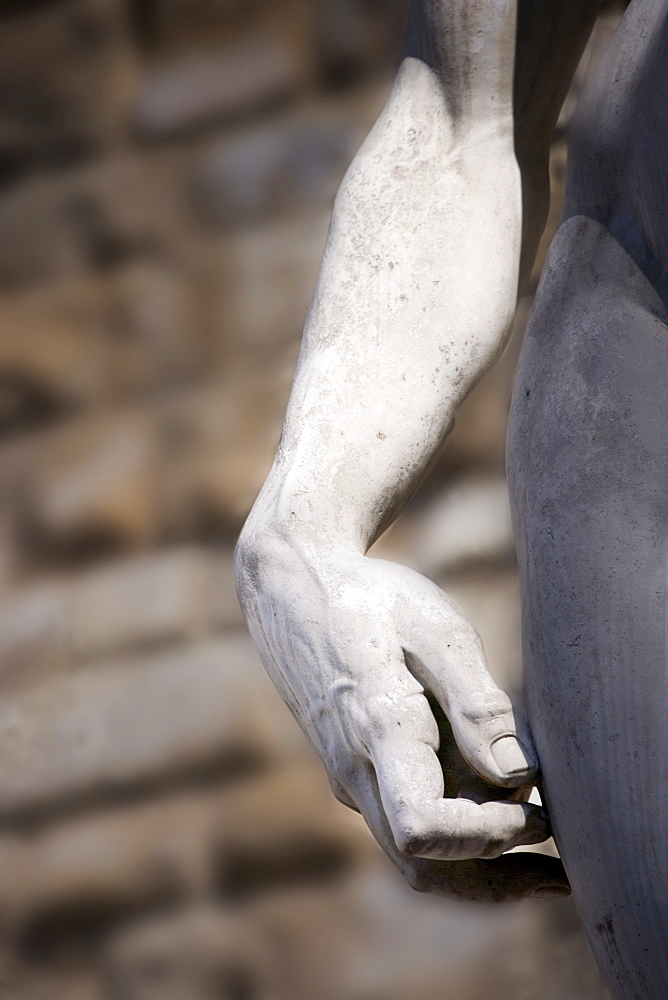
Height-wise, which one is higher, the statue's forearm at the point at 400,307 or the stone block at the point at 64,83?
the stone block at the point at 64,83

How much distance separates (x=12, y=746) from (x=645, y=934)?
49.7 inches

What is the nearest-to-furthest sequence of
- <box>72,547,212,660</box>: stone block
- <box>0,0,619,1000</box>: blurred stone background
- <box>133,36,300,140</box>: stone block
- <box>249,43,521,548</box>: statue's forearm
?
1. <box>249,43,521,548</box>: statue's forearm
2. <box>0,0,619,1000</box>: blurred stone background
3. <box>72,547,212,660</box>: stone block
4. <box>133,36,300,140</box>: stone block

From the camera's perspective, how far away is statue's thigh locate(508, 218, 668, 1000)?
57 centimetres

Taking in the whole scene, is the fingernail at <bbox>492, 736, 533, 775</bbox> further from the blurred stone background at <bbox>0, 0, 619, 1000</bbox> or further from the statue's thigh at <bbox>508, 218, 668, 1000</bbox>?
the blurred stone background at <bbox>0, 0, 619, 1000</bbox>

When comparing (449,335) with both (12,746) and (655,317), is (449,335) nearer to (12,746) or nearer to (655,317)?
(655,317)

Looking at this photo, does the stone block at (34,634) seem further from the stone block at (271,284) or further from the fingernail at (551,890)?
the fingernail at (551,890)

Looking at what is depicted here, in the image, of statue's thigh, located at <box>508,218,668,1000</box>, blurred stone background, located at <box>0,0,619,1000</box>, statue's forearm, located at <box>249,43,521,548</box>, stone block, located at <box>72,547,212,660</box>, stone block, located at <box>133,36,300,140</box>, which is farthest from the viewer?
stone block, located at <box>133,36,300,140</box>

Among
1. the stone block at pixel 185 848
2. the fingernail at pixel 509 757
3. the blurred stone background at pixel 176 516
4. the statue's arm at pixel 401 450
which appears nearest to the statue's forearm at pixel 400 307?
the statue's arm at pixel 401 450

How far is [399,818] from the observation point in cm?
59

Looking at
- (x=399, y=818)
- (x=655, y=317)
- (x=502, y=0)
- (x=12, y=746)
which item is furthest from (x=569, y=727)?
(x=12, y=746)

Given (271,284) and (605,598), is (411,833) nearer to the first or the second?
(605,598)

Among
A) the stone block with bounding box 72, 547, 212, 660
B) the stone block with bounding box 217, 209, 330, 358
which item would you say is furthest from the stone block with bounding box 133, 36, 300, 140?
the stone block with bounding box 72, 547, 212, 660

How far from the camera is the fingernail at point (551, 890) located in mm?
654

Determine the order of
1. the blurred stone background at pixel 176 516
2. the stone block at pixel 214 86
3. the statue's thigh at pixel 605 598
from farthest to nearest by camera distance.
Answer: the stone block at pixel 214 86 < the blurred stone background at pixel 176 516 < the statue's thigh at pixel 605 598
